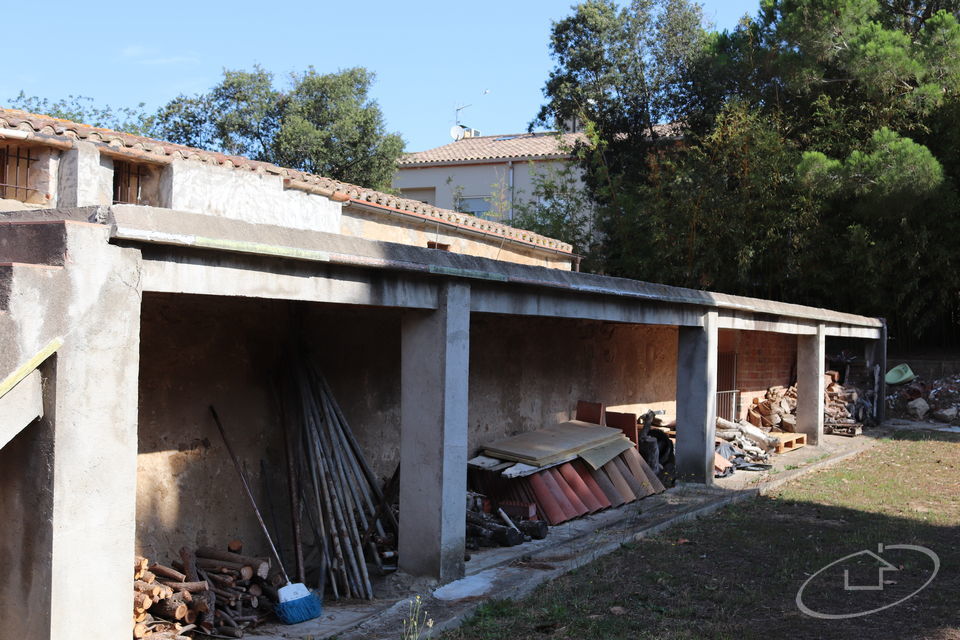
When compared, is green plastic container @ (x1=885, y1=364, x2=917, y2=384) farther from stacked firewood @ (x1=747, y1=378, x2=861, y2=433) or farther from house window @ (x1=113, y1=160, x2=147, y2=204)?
house window @ (x1=113, y1=160, x2=147, y2=204)

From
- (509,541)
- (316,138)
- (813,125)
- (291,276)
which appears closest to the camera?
(291,276)

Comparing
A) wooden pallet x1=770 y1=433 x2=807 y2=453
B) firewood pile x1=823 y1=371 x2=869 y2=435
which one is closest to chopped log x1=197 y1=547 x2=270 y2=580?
wooden pallet x1=770 y1=433 x2=807 y2=453

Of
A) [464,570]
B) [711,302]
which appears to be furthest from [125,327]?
[711,302]

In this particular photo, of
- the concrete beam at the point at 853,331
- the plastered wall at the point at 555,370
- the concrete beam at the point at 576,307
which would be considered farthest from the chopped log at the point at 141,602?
the concrete beam at the point at 853,331

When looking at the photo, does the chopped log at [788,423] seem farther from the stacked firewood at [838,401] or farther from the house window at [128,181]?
the house window at [128,181]

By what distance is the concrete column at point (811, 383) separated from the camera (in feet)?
48.8

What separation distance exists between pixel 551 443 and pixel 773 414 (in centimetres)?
803

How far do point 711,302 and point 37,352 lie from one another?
830cm

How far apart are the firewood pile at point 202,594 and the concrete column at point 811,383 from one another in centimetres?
1131

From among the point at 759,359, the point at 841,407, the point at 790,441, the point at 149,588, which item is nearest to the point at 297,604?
the point at 149,588

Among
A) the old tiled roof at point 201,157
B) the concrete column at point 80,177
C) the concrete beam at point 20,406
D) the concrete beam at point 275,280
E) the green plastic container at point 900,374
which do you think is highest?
the old tiled roof at point 201,157

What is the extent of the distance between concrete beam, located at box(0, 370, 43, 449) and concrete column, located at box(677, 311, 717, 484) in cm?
828

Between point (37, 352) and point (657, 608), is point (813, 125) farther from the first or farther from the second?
point (37, 352)

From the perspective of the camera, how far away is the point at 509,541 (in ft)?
25.4
